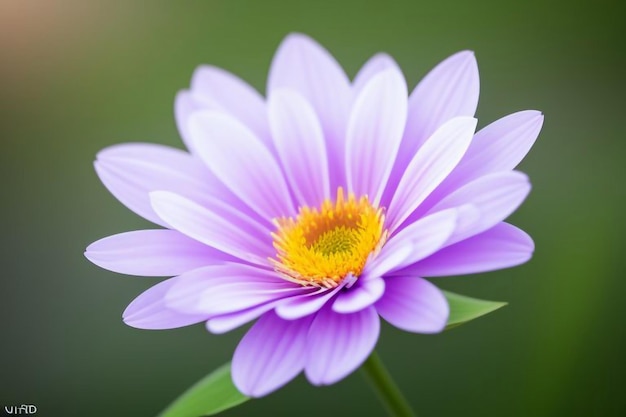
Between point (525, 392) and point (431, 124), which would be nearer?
point (431, 124)

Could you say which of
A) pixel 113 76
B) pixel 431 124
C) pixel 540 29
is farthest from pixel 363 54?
pixel 431 124

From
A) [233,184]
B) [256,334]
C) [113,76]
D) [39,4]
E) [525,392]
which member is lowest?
[525,392]

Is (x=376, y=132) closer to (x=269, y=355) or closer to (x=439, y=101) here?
(x=439, y=101)

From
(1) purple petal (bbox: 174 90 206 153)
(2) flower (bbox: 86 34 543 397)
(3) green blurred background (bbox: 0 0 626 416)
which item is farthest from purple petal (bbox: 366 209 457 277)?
(3) green blurred background (bbox: 0 0 626 416)

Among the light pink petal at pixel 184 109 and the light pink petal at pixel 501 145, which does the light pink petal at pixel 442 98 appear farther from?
the light pink petal at pixel 184 109

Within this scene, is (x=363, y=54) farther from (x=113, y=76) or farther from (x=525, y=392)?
(x=525, y=392)

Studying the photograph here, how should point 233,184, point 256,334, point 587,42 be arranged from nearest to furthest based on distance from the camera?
point 256,334 → point 233,184 → point 587,42

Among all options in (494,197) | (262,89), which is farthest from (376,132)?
(262,89)

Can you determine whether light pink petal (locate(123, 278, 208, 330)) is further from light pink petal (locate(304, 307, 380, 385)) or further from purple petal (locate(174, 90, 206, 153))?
purple petal (locate(174, 90, 206, 153))
